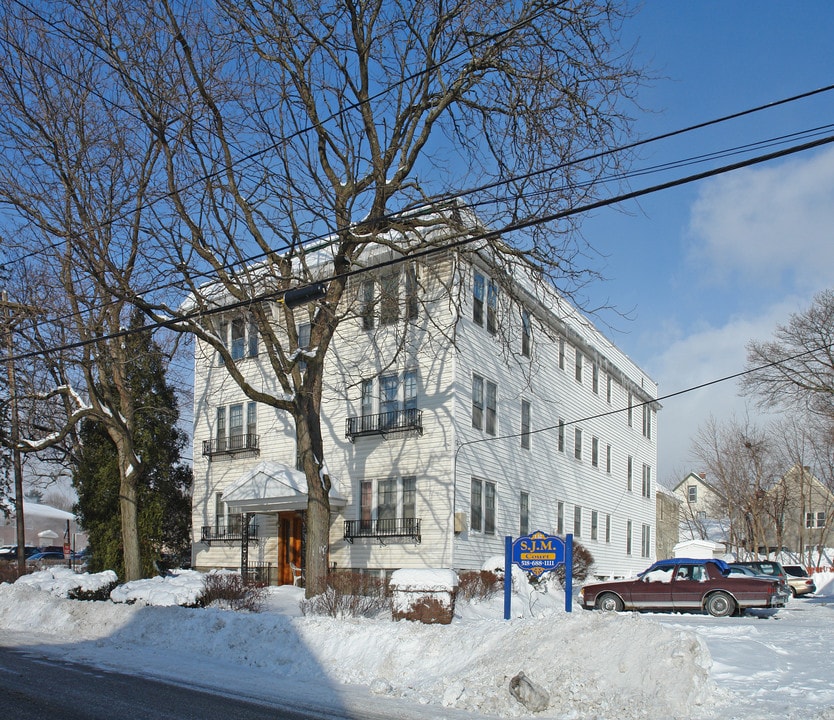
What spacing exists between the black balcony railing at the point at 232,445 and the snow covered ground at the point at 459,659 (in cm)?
1263

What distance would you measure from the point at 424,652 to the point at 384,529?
535 inches

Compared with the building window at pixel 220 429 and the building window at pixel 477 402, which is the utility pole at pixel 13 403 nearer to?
the building window at pixel 220 429

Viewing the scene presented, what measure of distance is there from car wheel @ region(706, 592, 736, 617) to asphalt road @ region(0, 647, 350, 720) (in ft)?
50.0

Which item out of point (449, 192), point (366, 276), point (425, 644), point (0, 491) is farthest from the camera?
point (0, 491)

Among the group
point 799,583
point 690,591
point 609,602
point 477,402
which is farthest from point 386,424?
point 799,583

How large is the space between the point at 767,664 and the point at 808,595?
1261 inches

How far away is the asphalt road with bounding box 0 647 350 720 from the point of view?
29.6 ft

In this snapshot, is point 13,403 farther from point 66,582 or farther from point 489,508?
point 489,508

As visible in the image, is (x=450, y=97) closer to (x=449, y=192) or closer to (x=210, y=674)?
(x=449, y=192)

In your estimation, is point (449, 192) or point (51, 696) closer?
point (51, 696)

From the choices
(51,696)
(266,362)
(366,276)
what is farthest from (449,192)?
(266,362)

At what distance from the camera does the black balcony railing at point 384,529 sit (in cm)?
2486

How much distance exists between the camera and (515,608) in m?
19.6

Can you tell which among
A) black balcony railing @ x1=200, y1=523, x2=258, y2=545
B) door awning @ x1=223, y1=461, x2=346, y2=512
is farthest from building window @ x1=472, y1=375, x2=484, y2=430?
black balcony railing @ x1=200, y1=523, x2=258, y2=545
